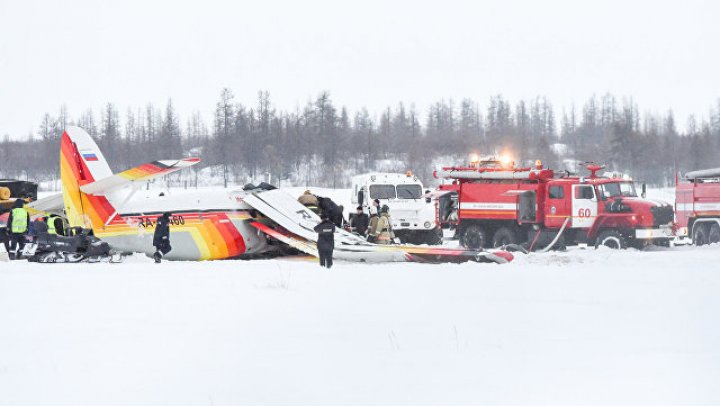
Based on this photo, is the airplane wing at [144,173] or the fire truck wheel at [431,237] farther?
the fire truck wheel at [431,237]

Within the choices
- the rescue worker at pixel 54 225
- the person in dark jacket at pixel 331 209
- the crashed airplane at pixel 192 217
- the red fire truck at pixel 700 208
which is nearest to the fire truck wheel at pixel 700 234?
the red fire truck at pixel 700 208

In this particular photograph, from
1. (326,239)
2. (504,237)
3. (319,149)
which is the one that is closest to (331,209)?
(326,239)

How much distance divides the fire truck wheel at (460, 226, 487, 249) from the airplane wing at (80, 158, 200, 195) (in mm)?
9297

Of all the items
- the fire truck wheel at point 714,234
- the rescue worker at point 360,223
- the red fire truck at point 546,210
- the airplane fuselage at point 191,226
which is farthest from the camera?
the fire truck wheel at point 714,234

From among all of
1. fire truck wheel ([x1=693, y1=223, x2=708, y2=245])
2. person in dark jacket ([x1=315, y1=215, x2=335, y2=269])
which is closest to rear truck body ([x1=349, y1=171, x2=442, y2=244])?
fire truck wheel ([x1=693, y1=223, x2=708, y2=245])

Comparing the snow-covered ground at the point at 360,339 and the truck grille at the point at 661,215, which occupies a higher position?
the truck grille at the point at 661,215

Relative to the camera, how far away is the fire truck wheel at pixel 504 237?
2356cm

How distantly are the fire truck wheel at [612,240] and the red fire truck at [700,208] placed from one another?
287cm

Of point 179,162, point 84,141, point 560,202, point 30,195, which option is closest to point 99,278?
point 179,162

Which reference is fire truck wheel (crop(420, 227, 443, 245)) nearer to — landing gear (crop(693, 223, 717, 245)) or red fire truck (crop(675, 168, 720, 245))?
red fire truck (crop(675, 168, 720, 245))

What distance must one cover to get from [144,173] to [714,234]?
52.9 ft

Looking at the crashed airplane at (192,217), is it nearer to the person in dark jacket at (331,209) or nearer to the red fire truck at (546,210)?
the person in dark jacket at (331,209)

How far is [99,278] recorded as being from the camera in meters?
13.6

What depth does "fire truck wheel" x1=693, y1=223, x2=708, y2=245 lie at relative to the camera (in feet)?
80.3
